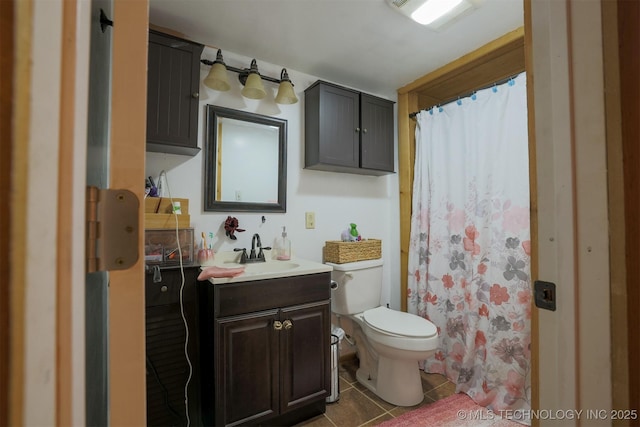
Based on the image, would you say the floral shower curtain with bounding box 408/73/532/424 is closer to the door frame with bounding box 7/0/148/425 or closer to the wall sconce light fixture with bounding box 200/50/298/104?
the wall sconce light fixture with bounding box 200/50/298/104

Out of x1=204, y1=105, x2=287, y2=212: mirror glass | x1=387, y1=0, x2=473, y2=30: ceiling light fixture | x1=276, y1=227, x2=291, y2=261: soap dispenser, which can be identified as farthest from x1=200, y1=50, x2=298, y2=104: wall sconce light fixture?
x1=276, y1=227, x2=291, y2=261: soap dispenser

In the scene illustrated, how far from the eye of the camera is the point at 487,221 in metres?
1.75

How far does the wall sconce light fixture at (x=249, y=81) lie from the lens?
1.62 m

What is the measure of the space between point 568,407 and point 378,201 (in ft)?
6.27

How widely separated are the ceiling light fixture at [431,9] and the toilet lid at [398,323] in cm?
173

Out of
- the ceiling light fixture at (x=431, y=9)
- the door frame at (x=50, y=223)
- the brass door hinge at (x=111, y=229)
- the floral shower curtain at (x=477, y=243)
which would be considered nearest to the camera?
the door frame at (x=50, y=223)

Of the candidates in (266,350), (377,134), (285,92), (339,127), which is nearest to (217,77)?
(285,92)

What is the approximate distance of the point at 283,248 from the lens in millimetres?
1884

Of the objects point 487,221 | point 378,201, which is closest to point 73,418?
point 487,221

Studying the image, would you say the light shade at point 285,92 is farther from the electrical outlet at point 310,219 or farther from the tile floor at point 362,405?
the tile floor at point 362,405

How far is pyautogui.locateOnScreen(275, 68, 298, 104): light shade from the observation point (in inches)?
72.4

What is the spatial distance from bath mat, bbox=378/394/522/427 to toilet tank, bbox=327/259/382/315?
0.63m

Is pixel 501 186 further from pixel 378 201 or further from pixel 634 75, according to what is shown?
pixel 634 75

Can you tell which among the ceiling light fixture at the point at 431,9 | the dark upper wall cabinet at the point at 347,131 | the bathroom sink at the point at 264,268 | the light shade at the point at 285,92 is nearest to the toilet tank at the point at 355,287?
the bathroom sink at the point at 264,268
